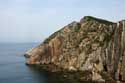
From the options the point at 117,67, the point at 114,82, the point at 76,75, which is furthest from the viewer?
the point at 76,75

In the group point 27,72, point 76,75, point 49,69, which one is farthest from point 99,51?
point 27,72

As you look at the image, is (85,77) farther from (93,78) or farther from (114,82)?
(114,82)

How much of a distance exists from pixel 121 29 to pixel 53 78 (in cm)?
5107

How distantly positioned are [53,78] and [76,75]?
1557 cm

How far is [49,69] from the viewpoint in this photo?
194 m

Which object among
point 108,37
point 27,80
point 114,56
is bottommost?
point 27,80

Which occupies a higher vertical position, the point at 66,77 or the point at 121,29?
the point at 121,29

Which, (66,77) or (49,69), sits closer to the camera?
(66,77)

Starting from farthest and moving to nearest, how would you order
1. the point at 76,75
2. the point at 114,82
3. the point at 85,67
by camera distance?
1. the point at 85,67
2. the point at 76,75
3. the point at 114,82

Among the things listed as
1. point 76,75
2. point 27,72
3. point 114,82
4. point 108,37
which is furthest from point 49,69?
point 114,82

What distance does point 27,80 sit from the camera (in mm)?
160625

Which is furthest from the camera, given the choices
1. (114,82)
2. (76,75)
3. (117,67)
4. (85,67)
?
(85,67)

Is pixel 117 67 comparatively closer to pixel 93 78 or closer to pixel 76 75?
pixel 93 78

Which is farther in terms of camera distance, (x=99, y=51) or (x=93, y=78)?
(x=99, y=51)
